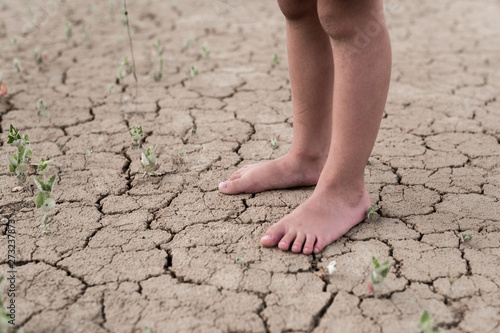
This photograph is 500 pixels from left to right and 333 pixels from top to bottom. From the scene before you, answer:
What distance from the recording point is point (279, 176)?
2346mm

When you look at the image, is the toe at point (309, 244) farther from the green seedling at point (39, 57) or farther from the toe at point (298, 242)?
the green seedling at point (39, 57)

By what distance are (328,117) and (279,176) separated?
312 millimetres

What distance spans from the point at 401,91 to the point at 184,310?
2.31 metres

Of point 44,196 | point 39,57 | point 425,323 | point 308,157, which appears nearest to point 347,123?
point 308,157

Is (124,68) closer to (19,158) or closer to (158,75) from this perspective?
(158,75)

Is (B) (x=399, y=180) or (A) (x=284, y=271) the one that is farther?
(B) (x=399, y=180)

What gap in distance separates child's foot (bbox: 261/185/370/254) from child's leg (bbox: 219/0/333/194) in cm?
30

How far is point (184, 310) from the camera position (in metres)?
1.72

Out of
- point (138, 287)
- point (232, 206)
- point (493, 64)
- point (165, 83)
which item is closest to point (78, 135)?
point (165, 83)

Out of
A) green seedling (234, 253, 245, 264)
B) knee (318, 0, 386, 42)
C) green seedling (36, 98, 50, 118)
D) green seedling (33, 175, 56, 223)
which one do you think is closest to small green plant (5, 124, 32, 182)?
green seedling (33, 175, 56, 223)

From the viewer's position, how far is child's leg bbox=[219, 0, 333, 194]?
2096 mm

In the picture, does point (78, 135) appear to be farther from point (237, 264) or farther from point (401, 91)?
point (401, 91)

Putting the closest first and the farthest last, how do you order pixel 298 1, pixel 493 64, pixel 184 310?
pixel 184 310 < pixel 298 1 < pixel 493 64

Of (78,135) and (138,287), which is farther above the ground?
(78,135)
